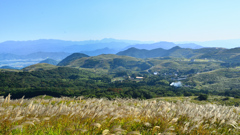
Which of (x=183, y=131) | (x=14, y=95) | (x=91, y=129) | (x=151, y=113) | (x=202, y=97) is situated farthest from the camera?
(x=14, y=95)

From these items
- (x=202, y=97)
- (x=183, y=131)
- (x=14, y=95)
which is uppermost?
(x=183, y=131)

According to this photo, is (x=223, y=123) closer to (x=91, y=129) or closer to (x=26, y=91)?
(x=91, y=129)

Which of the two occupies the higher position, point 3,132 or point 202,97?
point 3,132

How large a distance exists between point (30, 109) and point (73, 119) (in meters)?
1.72

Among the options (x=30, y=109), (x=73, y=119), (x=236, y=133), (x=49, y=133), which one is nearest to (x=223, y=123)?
(x=236, y=133)

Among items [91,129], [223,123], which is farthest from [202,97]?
[91,129]

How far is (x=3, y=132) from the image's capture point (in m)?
4.28

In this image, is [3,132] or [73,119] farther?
[73,119]

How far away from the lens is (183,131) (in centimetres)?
560

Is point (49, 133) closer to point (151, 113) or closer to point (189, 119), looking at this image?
point (151, 113)

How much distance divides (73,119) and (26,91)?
19161cm

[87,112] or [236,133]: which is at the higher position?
[87,112]

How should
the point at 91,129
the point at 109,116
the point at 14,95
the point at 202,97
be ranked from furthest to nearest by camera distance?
the point at 14,95 → the point at 202,97 → the point at 109,116 → the point at 91,129

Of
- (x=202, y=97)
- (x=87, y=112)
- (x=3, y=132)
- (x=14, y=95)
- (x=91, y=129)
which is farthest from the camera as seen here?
(x=14, y=95)
